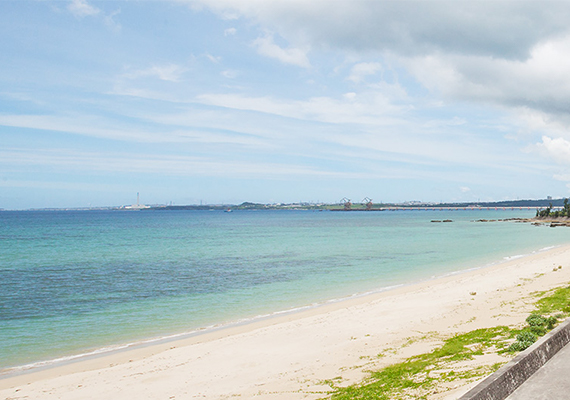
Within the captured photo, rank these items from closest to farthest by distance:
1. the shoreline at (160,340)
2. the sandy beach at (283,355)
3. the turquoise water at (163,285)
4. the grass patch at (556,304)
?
1. the sandy beach at (283,355)
2. the grass patch at (556,304)
3. the shoreline at (160,340)
4. the turquoise water at (163,285)

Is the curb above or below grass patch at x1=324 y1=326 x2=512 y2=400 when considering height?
above

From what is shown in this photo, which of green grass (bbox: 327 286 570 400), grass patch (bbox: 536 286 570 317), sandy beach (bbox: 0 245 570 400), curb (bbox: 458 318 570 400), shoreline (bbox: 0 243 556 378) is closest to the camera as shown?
curb (bbox: 458 318 570 400)

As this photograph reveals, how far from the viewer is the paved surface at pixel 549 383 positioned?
595cm

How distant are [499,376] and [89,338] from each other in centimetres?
1529

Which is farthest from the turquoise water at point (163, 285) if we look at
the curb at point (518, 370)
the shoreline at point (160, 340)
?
the curb at point (518, 370)

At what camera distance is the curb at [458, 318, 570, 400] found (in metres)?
5.70

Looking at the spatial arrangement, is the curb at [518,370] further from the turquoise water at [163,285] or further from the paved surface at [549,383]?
the turquoise water at [163,285]

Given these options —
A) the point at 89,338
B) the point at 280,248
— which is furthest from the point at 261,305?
the point at 280,248

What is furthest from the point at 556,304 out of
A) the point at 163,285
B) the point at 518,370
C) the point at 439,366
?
the point at 163,285

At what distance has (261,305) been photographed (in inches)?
874

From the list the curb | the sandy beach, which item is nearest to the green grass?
the sandy beach

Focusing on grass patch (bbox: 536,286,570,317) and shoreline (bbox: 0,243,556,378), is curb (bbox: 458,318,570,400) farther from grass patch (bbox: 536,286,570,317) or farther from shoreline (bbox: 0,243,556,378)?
shoreline (bbox: 0,243,556,378)

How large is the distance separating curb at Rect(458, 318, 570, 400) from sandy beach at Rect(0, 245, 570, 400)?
94 centimetres

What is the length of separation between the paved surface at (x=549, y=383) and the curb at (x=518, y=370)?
3.0 inches
